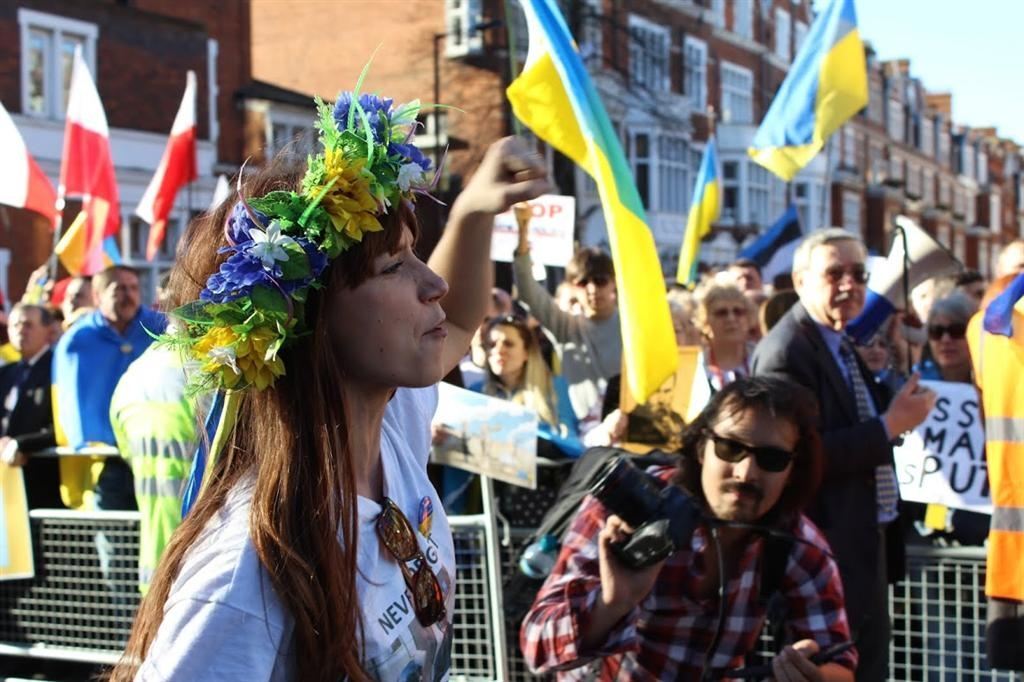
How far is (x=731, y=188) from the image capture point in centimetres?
4294

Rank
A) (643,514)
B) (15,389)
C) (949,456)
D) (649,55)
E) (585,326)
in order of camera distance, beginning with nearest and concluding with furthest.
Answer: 1. (643,514)
2. (949,456)
3. (585,326)
4. (15,389)
5. (649,55)

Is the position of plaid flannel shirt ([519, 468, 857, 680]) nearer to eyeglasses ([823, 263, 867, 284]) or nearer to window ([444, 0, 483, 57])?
eyeglasses ([823, 263, 867, 284])

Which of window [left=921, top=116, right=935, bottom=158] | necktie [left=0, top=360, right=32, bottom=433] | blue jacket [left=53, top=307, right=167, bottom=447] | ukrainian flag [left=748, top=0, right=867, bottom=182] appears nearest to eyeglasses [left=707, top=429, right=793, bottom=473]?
blue jacket [left=53, top=307, right=167, bottom=447]

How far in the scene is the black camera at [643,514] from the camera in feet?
9.26

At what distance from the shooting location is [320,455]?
192 cm

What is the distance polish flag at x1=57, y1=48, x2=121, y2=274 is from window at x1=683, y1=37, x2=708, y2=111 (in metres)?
30.3

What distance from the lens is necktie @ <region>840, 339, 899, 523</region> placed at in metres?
4.50

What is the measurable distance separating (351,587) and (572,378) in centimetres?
462

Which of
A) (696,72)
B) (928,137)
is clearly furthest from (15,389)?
(928,137)

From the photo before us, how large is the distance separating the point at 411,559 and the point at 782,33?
4820cm

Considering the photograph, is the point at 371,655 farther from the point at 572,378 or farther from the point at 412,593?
the point at 572,378

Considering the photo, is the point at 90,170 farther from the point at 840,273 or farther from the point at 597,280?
the point at 840,273

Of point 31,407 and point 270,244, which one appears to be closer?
point 270,244

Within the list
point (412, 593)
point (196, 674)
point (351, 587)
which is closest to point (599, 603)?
point (412, 593)
